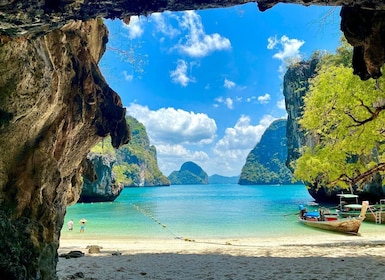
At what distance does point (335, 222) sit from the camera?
23234 millimetres

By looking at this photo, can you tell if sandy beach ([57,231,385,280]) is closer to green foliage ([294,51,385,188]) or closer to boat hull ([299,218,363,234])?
green foliage ([294,51,385,188])

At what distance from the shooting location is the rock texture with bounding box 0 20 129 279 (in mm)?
5148

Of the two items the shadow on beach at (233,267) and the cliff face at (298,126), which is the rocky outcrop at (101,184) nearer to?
the cliff face at (298,126)

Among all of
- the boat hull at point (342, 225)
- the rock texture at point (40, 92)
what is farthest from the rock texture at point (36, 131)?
the boat hull at point (342, 225)

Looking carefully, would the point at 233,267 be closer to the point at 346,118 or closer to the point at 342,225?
the point at 346,118

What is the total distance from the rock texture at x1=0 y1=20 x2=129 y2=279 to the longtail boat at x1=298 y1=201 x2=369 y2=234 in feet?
62.3

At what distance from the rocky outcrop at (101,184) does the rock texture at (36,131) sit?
172ft

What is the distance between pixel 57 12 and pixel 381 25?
5.30m

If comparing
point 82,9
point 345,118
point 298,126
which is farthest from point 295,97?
point 82,9

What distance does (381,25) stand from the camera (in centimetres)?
564

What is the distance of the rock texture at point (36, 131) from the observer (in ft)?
16.9

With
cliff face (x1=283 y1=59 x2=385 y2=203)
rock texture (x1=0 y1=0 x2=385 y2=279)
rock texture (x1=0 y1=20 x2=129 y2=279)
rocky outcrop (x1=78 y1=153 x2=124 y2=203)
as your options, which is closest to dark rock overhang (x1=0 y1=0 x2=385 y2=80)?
rock texture (x1=0 y1=0 x2=385 y2=279)

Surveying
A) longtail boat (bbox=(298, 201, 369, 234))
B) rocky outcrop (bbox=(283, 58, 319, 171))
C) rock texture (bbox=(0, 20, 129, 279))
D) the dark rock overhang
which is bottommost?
longtail boat (bbox=(298, 201, 369, 234))

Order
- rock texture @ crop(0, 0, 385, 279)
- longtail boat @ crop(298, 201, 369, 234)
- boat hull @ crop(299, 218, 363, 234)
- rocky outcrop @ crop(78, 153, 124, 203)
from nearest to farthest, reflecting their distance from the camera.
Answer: rock texture @ crop(0, 0, 385, 279)
boat hull @ crop(299, 218, 363, 234)
longtail boat @ crop(298, 201, 369, 234)
rocky outcrop @ crop(78, 153, 124, 203)
